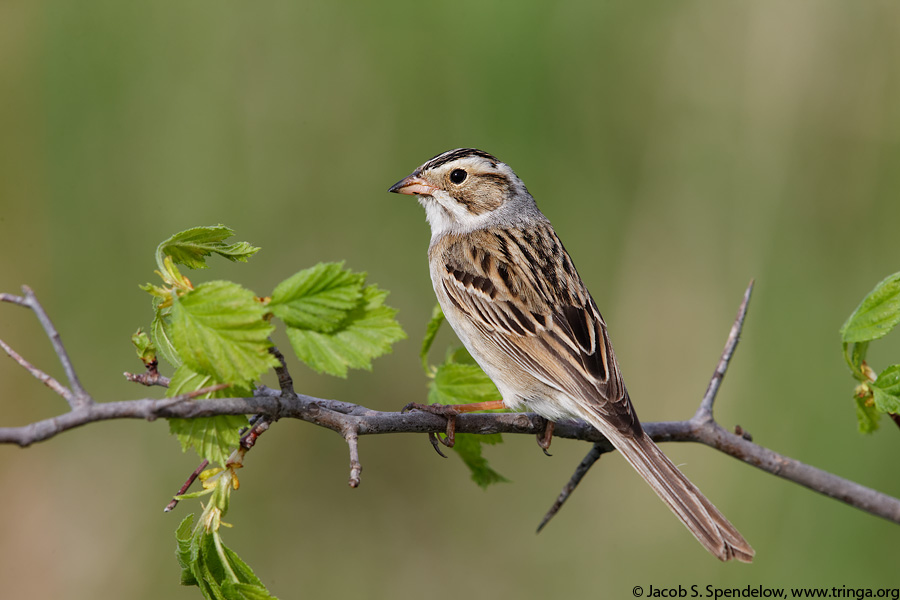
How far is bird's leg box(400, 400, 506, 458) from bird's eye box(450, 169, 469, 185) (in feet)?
6.02

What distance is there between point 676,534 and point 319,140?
384cm

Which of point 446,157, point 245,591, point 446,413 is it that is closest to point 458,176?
point 446,157

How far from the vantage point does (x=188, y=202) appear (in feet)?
18.9

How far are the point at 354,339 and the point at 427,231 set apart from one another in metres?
3.68

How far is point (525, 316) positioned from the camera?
13.1 ft

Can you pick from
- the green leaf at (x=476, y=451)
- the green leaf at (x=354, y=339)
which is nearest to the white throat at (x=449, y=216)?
the green leaf at (x=476, y=451)

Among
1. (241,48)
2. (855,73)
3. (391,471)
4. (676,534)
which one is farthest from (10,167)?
(855,73)

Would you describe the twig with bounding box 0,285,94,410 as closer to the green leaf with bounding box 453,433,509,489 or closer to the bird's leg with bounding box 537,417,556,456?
the green leaf with bounding box 453,433,509,489

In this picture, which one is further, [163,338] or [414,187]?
[414,187]

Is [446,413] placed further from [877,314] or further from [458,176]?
[458,176]

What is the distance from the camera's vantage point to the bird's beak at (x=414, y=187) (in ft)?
16.0

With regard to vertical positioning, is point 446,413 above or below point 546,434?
above

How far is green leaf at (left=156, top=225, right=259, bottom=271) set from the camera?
2459mm

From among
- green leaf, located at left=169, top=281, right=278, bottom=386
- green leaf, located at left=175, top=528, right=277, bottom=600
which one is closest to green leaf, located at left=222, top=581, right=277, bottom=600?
green leaf, located at left=175, top=528, right=277, bottom=600
